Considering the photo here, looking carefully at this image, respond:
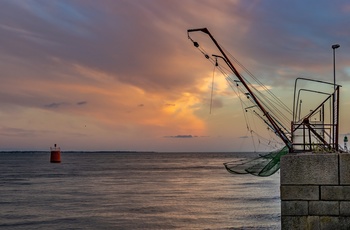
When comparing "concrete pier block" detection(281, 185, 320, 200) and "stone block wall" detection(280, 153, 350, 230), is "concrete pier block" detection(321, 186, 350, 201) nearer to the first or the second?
"stone block wall" detection(280, 153, 350, 230)

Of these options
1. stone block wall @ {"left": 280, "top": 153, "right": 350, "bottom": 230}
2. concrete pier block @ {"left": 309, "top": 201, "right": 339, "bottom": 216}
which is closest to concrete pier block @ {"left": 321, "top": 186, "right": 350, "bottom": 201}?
stone block wall @ {"left": 280, "top": 153, "right": 350, "bottom": 230}

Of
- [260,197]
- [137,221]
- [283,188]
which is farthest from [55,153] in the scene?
[283,188]

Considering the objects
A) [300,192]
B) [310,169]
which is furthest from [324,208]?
[310,169]

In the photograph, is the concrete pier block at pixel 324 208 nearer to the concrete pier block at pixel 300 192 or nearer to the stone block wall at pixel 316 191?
the stone block wall at pixel 316 191

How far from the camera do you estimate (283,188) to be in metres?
13.8

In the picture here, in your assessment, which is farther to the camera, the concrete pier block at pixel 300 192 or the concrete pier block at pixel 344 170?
the concrete pier block at pixel 300 192

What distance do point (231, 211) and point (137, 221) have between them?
840 centimetres

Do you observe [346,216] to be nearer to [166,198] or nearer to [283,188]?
[283,188]

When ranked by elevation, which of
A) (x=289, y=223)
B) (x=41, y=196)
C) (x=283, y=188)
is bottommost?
(x=41, y=196)

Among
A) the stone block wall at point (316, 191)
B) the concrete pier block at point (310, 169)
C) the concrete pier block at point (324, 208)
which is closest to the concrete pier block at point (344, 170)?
the stone block wall at point (316, 191)

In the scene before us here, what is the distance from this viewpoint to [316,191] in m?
13.7

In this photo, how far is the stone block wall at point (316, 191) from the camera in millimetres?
13547

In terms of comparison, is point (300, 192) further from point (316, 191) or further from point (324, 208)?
point (324, 208)

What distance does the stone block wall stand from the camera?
13.5 meters
